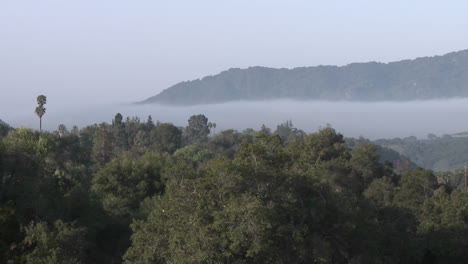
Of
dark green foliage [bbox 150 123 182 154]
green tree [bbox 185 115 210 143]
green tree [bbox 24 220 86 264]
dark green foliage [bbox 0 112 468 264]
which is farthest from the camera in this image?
green tree [bbox 185 115 210 143]

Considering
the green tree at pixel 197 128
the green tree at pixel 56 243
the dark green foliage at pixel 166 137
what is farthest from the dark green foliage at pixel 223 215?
the green tree at pixel 197 128

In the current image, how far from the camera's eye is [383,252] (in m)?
31.0

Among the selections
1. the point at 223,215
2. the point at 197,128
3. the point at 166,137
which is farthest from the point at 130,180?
the point at 197,128

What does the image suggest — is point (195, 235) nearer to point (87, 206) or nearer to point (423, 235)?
point (87, 206)

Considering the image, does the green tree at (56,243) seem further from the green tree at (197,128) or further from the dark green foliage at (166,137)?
the green tree at (197,128)

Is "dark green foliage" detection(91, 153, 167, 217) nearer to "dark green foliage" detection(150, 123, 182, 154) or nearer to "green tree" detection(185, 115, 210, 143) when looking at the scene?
"dark green foliage" detection(150, 123, 182, 154)

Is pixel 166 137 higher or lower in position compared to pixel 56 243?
lower

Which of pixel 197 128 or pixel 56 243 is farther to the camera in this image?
A: pixel 197 128

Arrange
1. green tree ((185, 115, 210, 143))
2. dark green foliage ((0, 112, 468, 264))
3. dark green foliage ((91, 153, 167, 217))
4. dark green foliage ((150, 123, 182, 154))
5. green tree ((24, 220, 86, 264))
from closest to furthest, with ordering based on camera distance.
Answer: green tree ((24, 220, 86, 264)), dark green foliage ((0, 112, 468, 264)), dark green foliage ((91, 153, 167, 217)), dark green foliage ((150, 123, 182, 154)), green tree ((185, 115, 210, 143))

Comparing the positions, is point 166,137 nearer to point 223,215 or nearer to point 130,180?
point 130,180

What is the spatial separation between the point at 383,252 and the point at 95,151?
47.6 meters

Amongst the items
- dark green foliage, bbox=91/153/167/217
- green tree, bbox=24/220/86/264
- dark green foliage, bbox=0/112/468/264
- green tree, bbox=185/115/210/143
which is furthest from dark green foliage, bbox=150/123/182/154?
green tree, bbox=24/220/86/264

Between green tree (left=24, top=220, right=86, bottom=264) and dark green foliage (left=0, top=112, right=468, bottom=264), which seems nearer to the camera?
green tree (left=24, top=220, right=86, bottom=264)

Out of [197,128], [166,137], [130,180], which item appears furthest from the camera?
[197,128]
